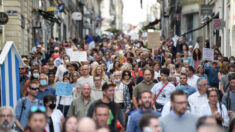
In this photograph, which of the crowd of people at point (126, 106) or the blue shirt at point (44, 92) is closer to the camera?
the crowd of people at point (126, 106)

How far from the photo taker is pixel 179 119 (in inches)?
294

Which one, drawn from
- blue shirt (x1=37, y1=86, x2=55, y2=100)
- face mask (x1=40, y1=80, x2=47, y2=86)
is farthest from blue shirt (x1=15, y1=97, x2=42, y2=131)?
face mask (x1=40, y1=80, x2=47, y2=86)

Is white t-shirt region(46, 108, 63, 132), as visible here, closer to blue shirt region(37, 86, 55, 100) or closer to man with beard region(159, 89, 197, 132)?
man with beard region(159, 89, 197, 132)

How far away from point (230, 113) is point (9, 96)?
4.20 metres

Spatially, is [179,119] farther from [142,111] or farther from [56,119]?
[56,119]

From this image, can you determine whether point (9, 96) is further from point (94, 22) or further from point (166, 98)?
point (94, 22)

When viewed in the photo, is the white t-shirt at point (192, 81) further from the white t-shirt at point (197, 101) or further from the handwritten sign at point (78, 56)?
the handwritten sign at point (78, 56)

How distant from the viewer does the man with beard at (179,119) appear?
738 centimetres

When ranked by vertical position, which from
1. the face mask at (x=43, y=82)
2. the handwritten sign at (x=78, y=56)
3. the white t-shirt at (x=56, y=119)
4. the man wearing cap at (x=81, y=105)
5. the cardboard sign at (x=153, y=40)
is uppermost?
the cardboard sign at (x=153, y=40)

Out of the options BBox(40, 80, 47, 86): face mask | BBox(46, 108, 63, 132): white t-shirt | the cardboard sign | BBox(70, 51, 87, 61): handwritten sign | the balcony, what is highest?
the balcony

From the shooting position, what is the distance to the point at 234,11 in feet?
79.2

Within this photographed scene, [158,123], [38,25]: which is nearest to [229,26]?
[38,25]

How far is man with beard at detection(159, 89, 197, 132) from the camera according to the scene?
738cm

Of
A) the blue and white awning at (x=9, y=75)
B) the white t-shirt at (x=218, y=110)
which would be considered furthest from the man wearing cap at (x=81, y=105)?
the white t-shirt at (x=218, y=110)
